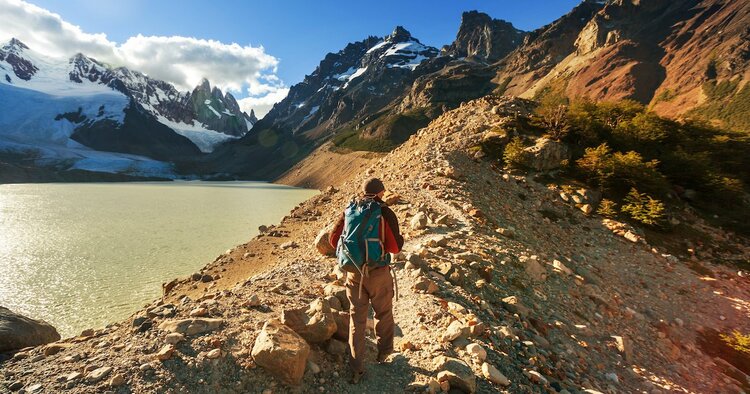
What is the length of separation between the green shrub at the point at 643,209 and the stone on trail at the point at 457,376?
16.2 meters

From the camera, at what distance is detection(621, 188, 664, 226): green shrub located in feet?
54.7

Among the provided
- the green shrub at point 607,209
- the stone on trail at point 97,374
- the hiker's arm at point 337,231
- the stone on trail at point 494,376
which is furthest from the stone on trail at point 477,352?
the green shrub at point 607,209

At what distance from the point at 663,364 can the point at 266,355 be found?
9.53 meters

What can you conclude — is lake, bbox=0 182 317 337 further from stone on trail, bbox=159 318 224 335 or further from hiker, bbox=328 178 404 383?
hiker, bbox=328 178 404 383

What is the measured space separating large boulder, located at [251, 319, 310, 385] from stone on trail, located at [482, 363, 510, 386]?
2.98 m

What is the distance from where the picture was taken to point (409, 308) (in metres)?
7.87

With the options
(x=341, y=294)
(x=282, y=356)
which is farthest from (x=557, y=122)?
(x=282, y=356)

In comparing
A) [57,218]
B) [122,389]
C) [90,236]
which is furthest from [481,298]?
[57,218]

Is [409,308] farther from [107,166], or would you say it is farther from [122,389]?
[107,166]

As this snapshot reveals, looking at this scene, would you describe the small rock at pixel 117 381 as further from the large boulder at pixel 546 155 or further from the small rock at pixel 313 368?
the large boulder at pixel 546 155

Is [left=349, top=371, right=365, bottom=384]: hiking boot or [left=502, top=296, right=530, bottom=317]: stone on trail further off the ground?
[left=502, top=296, right=530, bottom=317]: stone on trail

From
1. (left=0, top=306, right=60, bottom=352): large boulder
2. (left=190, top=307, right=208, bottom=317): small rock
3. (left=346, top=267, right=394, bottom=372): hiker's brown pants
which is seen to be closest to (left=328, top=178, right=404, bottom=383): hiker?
(left=346, top=267, right=394, bottom=372): hiker's brown pants

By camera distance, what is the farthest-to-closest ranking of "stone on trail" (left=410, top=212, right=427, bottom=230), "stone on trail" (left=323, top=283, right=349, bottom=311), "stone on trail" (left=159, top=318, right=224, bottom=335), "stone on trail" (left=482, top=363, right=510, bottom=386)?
"stone on trail" (left=410, top=212, right=427, bottom=230), "stone on trail" (left=323, top=283, right=349, bottom=311), "stone on trail" (left=159, top=318, right=224, bottom=335), "stone on trail" (left=482, top=363, right=510, bottom=386)

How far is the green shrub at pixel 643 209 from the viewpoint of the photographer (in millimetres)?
16672
